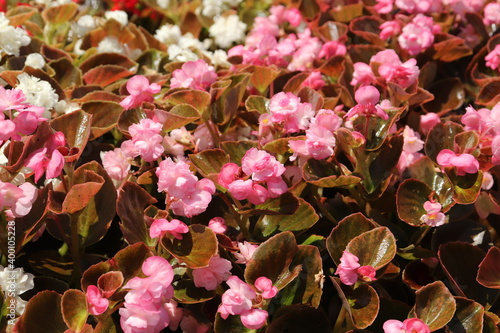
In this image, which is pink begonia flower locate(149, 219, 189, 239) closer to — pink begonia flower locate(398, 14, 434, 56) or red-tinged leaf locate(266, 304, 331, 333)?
red-tinged leaf locate(266, 304, 331, 333)

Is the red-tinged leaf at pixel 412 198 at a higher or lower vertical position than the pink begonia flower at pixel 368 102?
lower

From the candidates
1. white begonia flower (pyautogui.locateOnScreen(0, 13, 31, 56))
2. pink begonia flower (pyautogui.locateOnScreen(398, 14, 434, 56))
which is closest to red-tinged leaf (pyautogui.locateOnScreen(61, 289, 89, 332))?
white begonia flower (pyautogui.locateOnScreen(0, 13, 31, 56))

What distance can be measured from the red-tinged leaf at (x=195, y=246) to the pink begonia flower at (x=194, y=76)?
39cm

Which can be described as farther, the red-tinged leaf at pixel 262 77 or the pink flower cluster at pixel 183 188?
the red-tinged leaf at pixel 262 77

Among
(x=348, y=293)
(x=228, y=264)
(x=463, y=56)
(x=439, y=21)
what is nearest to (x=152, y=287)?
(x=228, y=264)

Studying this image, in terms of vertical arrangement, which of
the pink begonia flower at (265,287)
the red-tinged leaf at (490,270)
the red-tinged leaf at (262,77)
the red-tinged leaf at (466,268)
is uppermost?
the red-tinged leaf at (262,77)

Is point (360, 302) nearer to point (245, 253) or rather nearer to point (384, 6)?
point (245, 253)

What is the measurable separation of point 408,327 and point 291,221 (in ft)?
0.85

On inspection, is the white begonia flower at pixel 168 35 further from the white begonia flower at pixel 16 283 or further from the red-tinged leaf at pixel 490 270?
the red-tinged leaf at pixel 490 270

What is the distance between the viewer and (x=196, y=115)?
1.00 metres

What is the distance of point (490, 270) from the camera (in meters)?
0.90

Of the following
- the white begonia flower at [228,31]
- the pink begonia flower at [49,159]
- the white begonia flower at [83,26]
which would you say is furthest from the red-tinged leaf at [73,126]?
the white begonia flower at [228,31]

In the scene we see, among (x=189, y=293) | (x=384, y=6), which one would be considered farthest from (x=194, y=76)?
(x=384, y=6)

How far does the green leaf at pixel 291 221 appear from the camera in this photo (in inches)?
36.4
